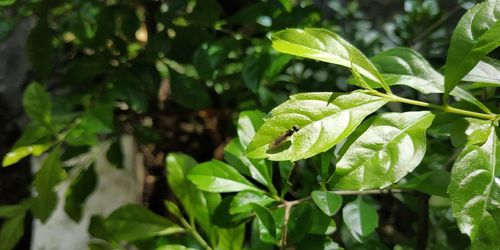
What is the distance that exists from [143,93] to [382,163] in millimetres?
673

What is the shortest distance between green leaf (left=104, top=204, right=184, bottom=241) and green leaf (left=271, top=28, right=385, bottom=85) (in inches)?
15.2

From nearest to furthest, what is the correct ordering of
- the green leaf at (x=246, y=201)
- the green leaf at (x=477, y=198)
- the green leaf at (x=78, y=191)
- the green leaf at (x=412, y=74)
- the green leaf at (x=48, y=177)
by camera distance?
the green leaf at (x=477, y=198)
the green leaf at (x=412, y=74)
the green leaf at (x=246, y=201)
the green leaf at (x=48, y=177)
the green leaf at (x=78, y=191)

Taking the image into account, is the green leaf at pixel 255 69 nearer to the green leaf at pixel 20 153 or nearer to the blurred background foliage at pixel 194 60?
the blurred background foliage at pixel 194 60

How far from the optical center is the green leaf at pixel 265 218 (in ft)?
2.11

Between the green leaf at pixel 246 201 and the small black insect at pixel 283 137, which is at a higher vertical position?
the small black insect at pixel 283 137

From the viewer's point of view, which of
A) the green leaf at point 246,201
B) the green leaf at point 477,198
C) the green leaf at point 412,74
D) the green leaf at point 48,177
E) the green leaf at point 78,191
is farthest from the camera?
the green leaf at point 78,191

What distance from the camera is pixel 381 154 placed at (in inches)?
19.6

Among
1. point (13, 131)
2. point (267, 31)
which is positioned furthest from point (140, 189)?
point (267, 31)

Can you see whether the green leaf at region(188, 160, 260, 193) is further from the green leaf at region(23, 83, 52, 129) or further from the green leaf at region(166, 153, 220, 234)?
the green leaf at region(23, 83, 52, 129)

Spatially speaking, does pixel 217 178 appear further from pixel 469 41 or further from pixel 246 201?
pixel 469 41

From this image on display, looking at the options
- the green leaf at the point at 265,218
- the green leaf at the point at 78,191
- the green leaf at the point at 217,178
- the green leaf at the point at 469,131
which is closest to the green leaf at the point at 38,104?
the green leaf at the point at 78,191

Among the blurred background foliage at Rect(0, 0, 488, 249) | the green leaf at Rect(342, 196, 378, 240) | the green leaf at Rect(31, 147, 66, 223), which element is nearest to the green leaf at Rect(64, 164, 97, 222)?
the blurred background foliage at Rect(0, 0, 488, 249)

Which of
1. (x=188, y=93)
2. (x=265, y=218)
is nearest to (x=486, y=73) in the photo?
(x=265, y=218)

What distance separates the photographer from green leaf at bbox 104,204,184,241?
30.4 inches
